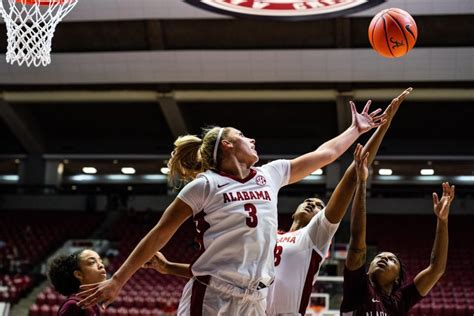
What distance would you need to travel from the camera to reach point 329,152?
115 inches

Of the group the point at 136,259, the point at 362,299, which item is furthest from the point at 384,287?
the point at 136,259

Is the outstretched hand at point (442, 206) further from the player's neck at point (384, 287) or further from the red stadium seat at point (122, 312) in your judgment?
the red stadium seat at point (122, 312)

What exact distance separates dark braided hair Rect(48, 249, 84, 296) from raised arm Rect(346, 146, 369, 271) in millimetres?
1278

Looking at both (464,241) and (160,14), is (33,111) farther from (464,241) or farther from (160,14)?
(464,241)

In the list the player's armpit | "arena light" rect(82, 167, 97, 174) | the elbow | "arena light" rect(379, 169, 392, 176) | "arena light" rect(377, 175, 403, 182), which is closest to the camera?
the player's armpit

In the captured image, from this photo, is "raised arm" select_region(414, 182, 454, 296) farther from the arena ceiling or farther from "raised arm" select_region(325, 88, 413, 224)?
the arena ceiling

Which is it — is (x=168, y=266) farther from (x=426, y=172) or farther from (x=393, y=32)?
(x=426, y=172)

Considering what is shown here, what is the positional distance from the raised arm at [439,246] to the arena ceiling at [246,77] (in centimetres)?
1065

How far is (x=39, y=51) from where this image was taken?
25.2 ft

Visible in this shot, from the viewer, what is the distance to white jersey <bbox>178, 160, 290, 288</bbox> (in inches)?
99.5

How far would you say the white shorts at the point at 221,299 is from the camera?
2.52m

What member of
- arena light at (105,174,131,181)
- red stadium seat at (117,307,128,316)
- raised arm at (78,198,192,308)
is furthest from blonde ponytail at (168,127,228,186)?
arena light at (105,174,131,181)

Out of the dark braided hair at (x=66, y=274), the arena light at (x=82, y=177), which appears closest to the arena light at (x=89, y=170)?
the arena light at (x=82, y=177)

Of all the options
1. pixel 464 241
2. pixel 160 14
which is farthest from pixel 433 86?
pixel 160 14
